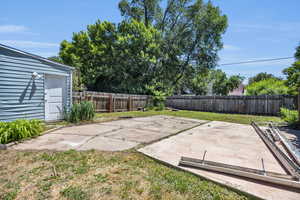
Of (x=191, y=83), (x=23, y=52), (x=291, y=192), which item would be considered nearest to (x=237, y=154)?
(x=291, y=192)

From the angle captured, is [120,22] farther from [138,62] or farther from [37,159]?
[37,159]

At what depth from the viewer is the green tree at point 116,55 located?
14.7 meters

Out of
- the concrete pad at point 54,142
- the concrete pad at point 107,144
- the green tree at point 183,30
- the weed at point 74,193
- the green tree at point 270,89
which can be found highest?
the green tree at point 183,30

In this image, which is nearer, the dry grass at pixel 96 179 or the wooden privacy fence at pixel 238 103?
the dry grass at pixel 96 179

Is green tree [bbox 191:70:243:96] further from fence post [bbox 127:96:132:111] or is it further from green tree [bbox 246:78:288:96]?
fence post [bbox 127:96:132:111]

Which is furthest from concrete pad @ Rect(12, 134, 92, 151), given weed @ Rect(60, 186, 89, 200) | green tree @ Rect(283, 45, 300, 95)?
green tree @ Rect(283, 45, 300, 95)

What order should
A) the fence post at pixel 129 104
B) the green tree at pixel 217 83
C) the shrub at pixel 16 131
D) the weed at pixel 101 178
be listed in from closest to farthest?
the weed at pixel 101 178 → the shrub at pixel 16 131 → the fence post at pixel 129 104 → the green tree at pixel 217 83

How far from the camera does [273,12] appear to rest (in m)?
10.9

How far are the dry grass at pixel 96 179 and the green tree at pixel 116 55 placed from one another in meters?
12.5

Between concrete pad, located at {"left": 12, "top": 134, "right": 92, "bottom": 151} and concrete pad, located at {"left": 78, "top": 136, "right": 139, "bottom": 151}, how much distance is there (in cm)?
19

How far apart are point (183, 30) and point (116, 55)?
7917 millimetres

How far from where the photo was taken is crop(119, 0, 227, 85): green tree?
1691 centimetres

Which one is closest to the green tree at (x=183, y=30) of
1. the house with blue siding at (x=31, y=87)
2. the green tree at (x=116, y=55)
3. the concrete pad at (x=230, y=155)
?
the green tree at (x=116, y=55)

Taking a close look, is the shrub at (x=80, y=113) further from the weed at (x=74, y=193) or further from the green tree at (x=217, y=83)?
the green tree at (x=217, y=83)
